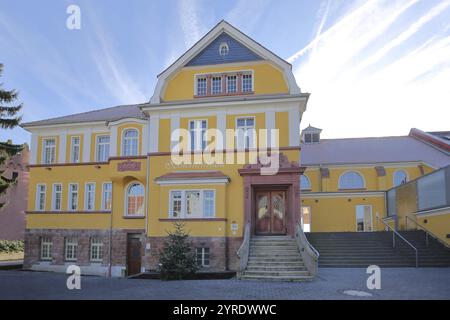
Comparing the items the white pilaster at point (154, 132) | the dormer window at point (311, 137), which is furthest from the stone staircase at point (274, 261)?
the dormer window at point (311, 137)

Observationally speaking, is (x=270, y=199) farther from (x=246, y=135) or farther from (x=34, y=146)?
(x=34, y=146)

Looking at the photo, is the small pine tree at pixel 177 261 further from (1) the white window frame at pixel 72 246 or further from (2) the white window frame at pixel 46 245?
(2) the white window frame at pixel 46 245

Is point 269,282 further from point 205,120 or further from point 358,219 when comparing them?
point 358,219

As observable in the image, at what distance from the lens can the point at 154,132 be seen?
23.2 m

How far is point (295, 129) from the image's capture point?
21.5m

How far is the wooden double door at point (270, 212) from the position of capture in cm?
2147

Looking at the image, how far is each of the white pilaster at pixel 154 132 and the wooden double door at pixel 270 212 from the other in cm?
626

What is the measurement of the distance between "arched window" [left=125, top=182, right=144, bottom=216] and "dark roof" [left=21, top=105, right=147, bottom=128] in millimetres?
4294

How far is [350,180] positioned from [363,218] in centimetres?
368

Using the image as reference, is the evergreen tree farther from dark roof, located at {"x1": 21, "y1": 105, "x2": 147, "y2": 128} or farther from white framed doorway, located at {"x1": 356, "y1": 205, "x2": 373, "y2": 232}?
white framed doorway, located at {"x1": 356, "y1": 205, "x2": 373, "y2": 232}

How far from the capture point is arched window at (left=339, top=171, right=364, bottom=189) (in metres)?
→ 35.6

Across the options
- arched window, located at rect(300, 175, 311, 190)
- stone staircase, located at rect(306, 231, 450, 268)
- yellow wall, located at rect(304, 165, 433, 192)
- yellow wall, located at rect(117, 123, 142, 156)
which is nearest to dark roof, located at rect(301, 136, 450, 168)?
yellow wall, located at rect(304, 165, 433, 192)

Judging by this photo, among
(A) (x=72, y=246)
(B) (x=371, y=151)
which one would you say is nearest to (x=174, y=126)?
(A) (x=72, y=246)
